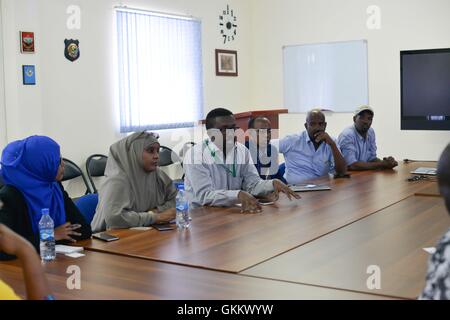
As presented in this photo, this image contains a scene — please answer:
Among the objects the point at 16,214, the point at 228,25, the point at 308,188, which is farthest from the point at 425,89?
the point at 16,214

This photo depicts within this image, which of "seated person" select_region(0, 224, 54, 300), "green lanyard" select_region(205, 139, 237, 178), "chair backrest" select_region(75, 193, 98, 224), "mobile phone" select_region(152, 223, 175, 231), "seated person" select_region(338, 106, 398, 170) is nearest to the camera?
"seated person" select_region(0, 224, 54, 300)

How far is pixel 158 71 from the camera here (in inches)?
256

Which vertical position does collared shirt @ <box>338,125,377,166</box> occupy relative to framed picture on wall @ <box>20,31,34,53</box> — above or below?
below

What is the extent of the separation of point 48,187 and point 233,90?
521 centimetres

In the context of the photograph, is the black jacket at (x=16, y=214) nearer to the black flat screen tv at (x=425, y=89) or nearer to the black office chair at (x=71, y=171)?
the black office chair at (x=71, y=171)

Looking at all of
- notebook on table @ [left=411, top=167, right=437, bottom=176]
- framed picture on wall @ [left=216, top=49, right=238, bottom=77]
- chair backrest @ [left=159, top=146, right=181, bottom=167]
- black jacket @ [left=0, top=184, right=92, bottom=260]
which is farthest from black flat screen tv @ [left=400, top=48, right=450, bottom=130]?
black jacket @ [left=0, top=184, right=92, bottom=260]

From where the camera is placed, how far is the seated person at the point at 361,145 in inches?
206

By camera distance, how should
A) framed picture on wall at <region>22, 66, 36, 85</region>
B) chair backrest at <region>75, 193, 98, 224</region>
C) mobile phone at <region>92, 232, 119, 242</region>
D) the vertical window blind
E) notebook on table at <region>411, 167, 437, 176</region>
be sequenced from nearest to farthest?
1. mobile phone at <region>92, 232, 119, 242</region>
2. chair backrest at <region>75, 193, 98, 224</region>
3. notebook on table at <region>411, 167, 437, 176</region>
4. framed picture on wall at <region>22, 66, 36, 85</region>
5. the vertical window blind

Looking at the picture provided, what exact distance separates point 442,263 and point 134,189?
6.97ft

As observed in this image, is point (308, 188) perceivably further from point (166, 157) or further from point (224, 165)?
point (166, 157)

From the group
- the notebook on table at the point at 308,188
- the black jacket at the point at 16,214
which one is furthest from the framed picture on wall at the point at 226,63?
the black jacket at the point at 16,214

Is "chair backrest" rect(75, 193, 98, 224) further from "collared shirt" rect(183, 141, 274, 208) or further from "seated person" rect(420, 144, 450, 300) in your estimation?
"seated person" rect(420, 144, 450, 300)

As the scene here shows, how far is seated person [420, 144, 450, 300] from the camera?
135 cm

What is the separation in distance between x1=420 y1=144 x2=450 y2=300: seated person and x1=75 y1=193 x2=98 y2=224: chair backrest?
7.68 feet
